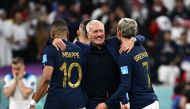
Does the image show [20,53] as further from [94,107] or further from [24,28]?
[94,107]

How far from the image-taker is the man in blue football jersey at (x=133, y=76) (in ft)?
33.2

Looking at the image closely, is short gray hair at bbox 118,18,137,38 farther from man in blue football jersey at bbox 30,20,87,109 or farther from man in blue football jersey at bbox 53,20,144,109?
man in blue football jersey at bbox 30,20,87,109

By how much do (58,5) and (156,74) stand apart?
365 centimetres

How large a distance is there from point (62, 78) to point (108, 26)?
360 inches

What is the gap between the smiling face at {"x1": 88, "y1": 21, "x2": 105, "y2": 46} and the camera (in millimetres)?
10305

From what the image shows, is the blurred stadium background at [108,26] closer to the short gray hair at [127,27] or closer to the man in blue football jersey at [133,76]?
the man in blue football jersey at [133,76]

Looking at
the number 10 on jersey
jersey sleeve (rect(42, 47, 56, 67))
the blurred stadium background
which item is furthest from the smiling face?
the blurred stadium background

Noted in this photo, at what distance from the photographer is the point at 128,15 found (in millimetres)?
20016

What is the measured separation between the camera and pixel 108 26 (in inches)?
760

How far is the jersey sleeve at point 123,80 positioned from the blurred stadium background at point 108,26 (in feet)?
26.6

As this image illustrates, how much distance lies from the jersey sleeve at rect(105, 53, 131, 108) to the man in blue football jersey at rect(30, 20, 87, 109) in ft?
1.63

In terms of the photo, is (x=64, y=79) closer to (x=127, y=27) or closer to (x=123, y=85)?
(x=123, y=85)

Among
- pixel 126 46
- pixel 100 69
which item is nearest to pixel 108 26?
pixel 100 69

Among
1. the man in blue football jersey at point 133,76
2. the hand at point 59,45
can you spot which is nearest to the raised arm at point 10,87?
the hand at point 59,45
